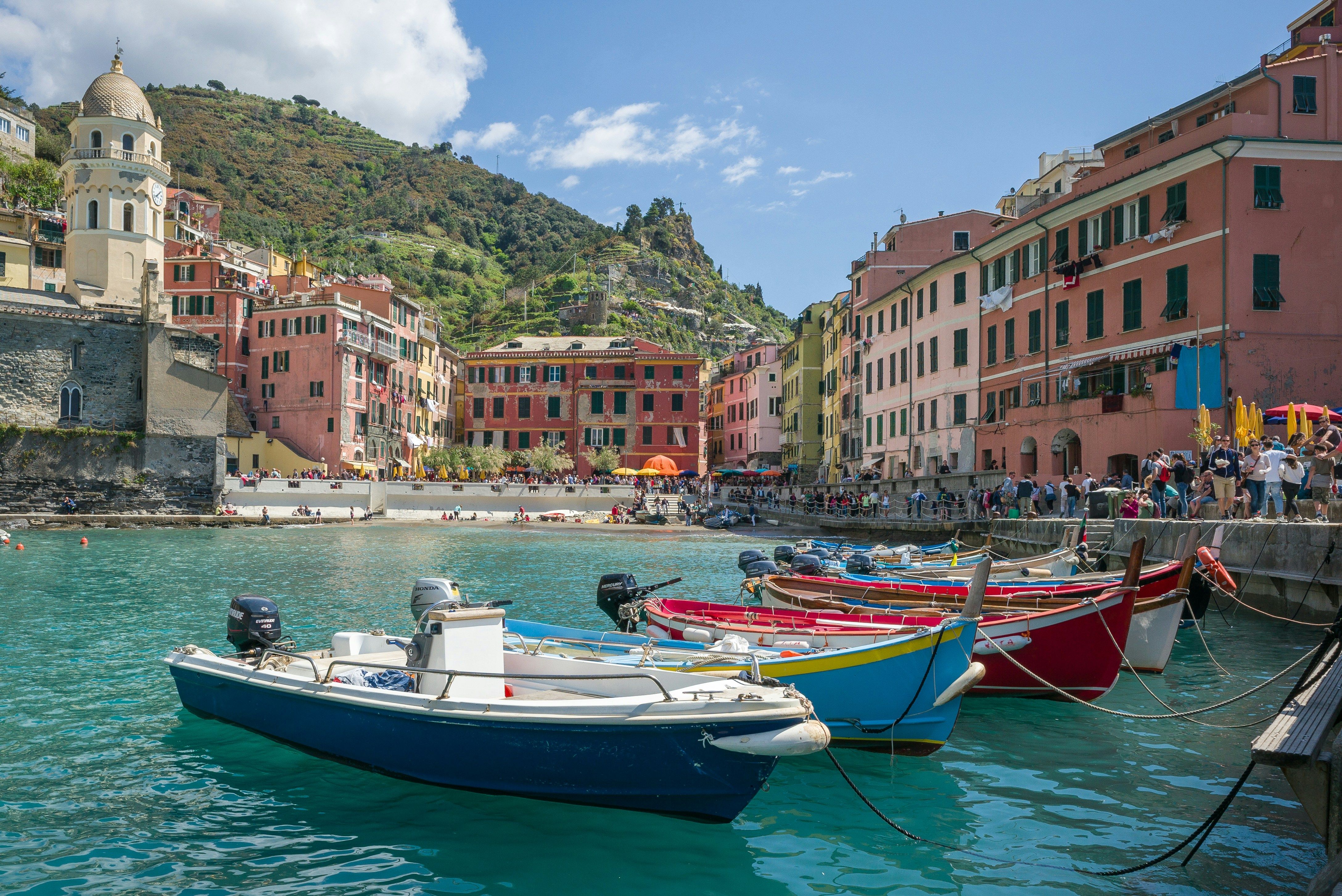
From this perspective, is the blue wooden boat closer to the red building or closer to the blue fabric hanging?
the blue fabric hanging

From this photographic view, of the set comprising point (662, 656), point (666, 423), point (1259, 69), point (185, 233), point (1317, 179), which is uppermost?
point (185, 233)

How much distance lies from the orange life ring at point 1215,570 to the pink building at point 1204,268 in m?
10.8

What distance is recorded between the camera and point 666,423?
→ 6700 cm

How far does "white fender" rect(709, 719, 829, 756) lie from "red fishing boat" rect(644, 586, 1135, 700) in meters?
4.27

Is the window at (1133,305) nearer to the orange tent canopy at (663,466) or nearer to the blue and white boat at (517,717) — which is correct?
the blue and white boat at (517,717)

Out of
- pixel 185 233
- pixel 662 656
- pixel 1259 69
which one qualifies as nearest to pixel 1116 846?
pixel 662 656

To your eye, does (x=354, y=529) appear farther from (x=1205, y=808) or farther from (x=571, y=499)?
(x=1205, y=808)

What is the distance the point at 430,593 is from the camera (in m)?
10.3

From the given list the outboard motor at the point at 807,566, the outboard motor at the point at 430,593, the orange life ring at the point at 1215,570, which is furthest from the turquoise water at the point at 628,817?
the outboard motor at the point at 807,566

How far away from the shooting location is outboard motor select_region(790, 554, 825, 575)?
17.8m

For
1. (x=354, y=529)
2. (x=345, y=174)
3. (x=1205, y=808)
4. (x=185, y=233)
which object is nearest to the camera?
(x=1205, y=808)

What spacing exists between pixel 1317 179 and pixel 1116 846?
25211mm

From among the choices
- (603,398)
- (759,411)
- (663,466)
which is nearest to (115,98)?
(603,398)

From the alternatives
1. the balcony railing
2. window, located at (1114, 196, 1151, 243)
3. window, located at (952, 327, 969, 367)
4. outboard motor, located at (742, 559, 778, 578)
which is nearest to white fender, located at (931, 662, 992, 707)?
outboard motor, located at (742, 559, 778, 578)
